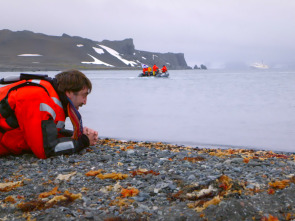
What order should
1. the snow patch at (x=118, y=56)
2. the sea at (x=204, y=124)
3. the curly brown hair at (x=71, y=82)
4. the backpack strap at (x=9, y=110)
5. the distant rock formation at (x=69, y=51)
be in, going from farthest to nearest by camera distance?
1. the snow patch at (x=118, y=56)
2. the distant rock formation at (x=69, y=51)
3. the sea at (x=204, y=124)
4. the curly brown hair at (x=71, y=82)
5. the backpack strap at (x=9, y=110)

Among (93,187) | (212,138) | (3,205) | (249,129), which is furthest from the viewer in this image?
(249,129)

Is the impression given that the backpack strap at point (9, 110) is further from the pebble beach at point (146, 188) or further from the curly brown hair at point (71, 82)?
the pebble beach at point (146, 188)

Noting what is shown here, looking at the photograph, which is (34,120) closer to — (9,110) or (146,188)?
(9,110)

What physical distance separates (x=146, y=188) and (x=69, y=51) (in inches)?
5851

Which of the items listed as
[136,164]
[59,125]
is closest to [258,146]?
[136,164]

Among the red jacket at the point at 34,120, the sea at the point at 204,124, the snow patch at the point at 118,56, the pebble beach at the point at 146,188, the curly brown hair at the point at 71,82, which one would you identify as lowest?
the sea at the point at 204,124

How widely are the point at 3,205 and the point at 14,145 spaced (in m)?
1.40

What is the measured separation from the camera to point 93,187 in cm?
329

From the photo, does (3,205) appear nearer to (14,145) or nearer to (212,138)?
(14,145)

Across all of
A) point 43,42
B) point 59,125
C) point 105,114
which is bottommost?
point 105,114

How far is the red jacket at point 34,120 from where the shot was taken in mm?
3834

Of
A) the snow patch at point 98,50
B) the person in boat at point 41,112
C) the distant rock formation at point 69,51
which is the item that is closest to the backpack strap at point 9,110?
the person in boat at point 41,112

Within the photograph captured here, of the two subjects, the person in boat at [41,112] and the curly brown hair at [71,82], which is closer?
the person in boat at [41,112]

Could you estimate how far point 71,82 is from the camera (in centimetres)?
404
